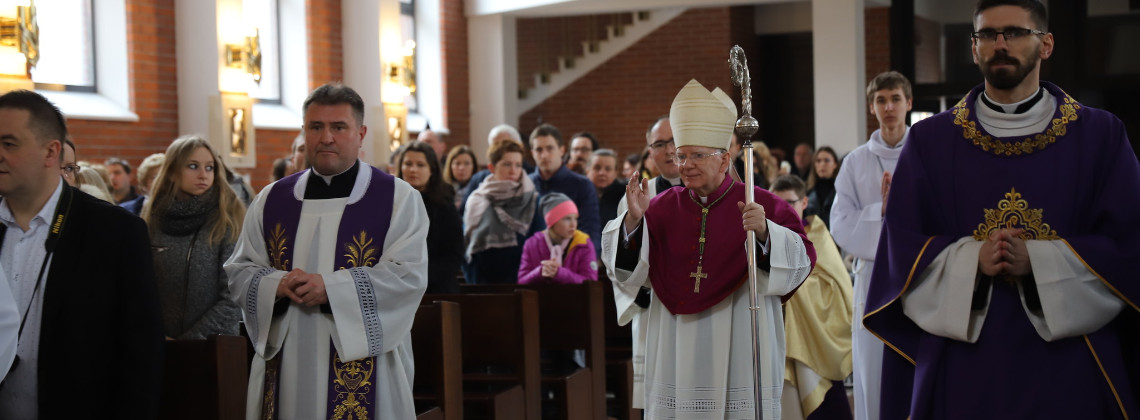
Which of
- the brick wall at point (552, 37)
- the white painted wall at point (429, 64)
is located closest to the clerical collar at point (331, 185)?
the white painted wall at point (429, 64)

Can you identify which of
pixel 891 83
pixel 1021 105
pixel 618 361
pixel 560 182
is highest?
pixel 891 83

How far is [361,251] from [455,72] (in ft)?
37.0

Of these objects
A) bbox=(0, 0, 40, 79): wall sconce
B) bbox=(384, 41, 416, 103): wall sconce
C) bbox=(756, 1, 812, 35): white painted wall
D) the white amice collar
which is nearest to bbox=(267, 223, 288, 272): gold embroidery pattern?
the white amice collar

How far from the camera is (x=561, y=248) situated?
6.53m

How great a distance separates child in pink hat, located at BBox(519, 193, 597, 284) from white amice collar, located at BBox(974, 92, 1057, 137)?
3523mm

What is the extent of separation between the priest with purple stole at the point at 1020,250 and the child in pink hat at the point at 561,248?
3.38m

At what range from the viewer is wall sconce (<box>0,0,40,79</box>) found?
8.50 meters

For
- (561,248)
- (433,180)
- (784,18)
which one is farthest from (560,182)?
(784,18)

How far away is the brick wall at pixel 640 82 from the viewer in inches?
684

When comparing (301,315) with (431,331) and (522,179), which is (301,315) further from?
(522,179)

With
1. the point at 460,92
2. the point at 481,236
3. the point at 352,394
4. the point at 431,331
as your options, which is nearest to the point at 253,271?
the point at 352,394

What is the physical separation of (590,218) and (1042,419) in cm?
434

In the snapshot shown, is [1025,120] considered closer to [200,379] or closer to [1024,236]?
[1024,236]

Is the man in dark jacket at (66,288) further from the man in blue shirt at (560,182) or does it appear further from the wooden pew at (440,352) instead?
the man in blue shirt at (560,182)
